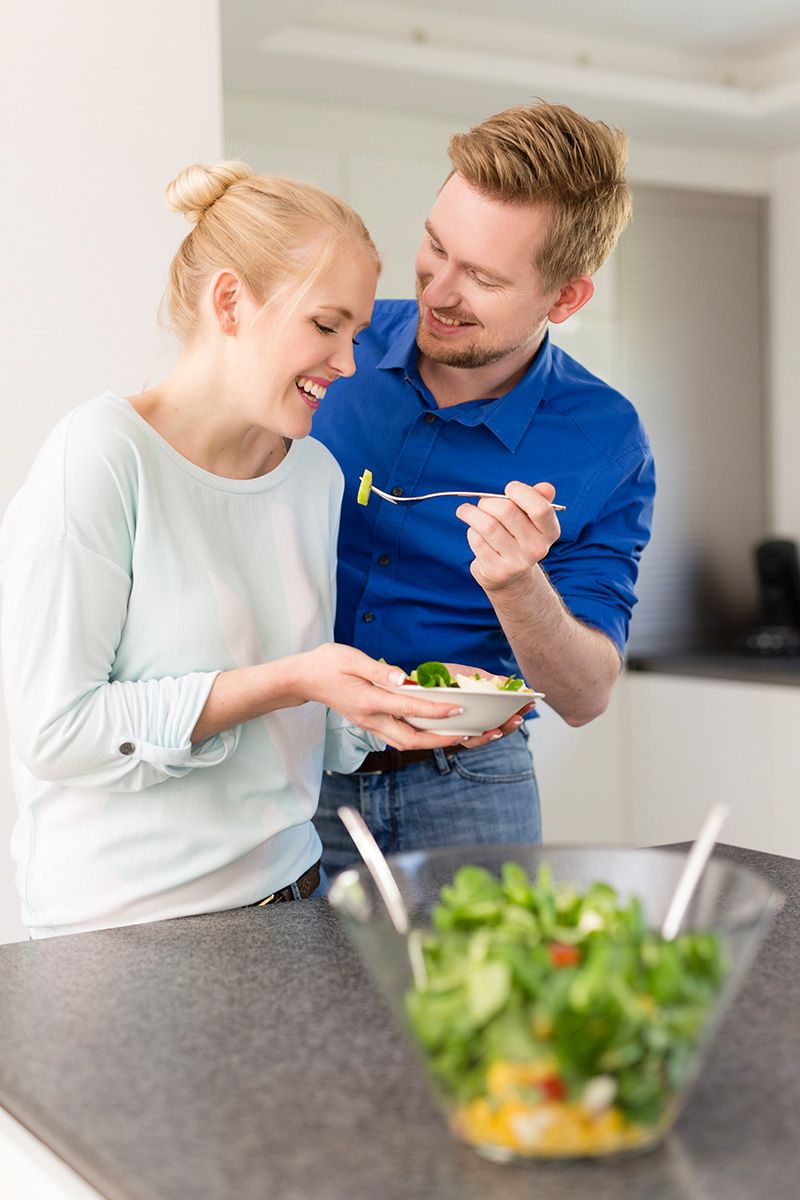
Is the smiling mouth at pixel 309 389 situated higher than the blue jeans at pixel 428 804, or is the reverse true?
the smiling mouth at pixel 309 389

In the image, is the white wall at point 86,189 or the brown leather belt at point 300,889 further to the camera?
the white wall at point 86,189

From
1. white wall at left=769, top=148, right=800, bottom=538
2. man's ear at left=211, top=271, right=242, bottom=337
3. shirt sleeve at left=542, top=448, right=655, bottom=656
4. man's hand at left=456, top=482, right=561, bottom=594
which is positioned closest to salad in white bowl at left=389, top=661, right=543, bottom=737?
man's hand at left=456, top=482, right=561, bottom=594

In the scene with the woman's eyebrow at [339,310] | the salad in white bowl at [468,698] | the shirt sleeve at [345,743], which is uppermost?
the woman's eyebrow at [339,310]

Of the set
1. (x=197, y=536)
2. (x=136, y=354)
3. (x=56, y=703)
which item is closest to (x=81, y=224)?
(x=136, y=354)

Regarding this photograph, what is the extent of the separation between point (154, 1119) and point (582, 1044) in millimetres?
313

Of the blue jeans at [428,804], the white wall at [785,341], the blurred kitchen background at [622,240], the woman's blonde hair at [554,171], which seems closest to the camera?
the woman's blonde hair at [554,171]

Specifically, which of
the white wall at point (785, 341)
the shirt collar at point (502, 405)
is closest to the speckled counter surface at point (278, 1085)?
the shirt collar at point (502, 405)

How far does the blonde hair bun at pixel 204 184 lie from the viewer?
5.11 feet

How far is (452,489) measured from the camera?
2004 mm

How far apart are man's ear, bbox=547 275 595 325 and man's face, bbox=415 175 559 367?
0.06 meters

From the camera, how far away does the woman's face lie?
1505 millimetres

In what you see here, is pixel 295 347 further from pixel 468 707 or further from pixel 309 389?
pixel 468 707

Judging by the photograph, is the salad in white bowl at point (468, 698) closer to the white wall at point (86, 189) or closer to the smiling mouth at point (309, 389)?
the smiling mouth at point (309, 389)

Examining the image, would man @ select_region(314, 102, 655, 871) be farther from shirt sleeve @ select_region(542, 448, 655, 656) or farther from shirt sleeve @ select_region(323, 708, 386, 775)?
shirt sleeve @ select_region(323, 708, 386, 775)
